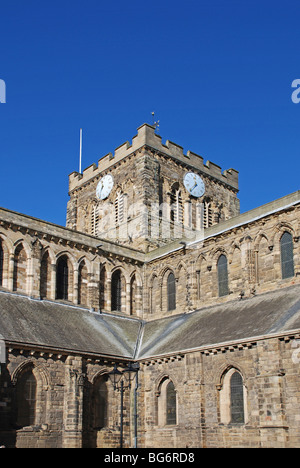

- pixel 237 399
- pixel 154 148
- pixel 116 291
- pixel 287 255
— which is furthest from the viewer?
pixel 154 148

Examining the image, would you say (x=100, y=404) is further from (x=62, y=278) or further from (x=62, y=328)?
(x=62, y=278)

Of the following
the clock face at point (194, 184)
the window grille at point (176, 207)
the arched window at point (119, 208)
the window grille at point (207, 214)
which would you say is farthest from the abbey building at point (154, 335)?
the window grille at point (207, 214)

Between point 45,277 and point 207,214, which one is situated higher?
point 207,214

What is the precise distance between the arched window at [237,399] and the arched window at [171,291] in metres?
8.78

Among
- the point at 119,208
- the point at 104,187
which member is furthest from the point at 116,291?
the point at 104,187

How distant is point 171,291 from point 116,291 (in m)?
3.32

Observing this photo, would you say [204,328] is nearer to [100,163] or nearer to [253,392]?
[253,392]

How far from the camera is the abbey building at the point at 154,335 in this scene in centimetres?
2397

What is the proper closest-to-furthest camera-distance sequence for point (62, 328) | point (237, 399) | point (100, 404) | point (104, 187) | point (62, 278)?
point (237, 399)
point (100, 404)
point (62, 328)
point (62, 278)
point (104, 187)

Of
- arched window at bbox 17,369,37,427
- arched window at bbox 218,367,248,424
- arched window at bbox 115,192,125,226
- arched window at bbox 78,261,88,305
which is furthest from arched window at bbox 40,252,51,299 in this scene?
arched window at bbox 115,192,125,226

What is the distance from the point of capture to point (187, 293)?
3212 centimetres

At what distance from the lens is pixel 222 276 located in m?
30.9

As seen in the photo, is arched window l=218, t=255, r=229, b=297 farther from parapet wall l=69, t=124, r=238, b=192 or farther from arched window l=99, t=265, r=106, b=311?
parapet wall l=69, t=124, r=238, b=192

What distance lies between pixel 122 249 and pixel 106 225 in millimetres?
7902
